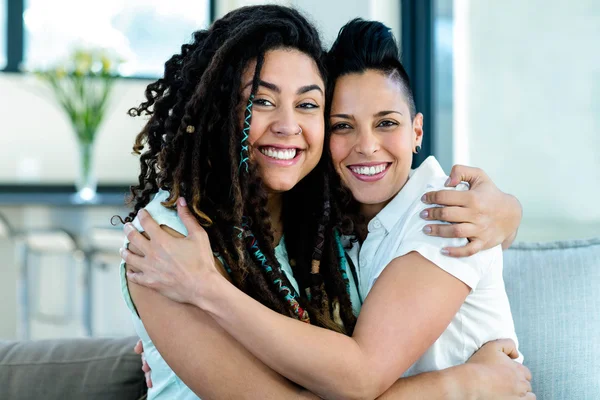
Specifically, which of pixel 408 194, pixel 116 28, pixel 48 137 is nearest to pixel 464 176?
pixel 408 194

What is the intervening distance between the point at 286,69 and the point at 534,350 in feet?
2.93

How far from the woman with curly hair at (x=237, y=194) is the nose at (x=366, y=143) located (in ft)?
0.30

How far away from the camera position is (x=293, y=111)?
159 centimetres

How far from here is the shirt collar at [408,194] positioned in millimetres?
1646

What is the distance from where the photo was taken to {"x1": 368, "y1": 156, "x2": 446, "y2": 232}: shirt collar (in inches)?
64.8

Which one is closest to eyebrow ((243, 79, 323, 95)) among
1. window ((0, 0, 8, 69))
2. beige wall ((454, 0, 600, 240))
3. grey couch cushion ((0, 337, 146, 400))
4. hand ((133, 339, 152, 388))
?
hand ((133, 339, 152, 388))

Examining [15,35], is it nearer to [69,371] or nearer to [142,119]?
[142,119]

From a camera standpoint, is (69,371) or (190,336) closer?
(190,336)

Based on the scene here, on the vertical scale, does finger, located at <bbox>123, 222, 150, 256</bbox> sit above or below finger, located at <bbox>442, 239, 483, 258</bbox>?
above

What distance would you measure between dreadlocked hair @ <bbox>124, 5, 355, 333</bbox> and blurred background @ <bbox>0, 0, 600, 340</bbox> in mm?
280

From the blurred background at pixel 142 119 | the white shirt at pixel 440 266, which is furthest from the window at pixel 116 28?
the white shirt at pixel 440 266

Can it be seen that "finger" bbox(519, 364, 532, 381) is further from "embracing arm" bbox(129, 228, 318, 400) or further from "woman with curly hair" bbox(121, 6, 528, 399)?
"embracing arm" bbox(129, 228, 318, 400)

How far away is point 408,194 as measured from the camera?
1.66m

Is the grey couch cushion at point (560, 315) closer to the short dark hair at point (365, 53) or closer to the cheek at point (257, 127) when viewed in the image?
the short dark hair at point (365, 53)
